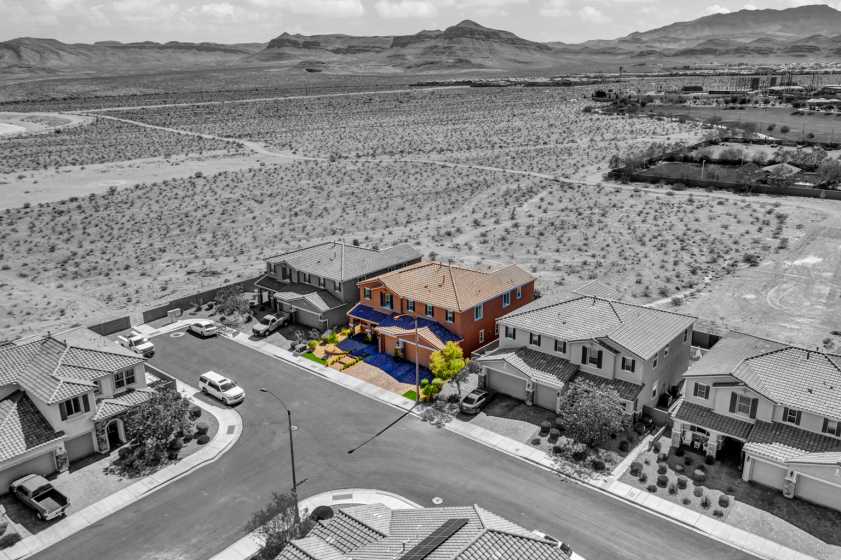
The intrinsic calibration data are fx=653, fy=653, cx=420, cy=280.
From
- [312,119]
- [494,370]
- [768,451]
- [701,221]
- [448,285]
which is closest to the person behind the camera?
[768,451]

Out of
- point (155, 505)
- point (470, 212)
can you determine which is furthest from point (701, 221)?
point (155, 505)

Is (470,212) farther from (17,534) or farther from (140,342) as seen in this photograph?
(17,534)

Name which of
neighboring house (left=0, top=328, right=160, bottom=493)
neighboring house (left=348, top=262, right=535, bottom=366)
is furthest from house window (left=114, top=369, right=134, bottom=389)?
neighboring house (left=348, top=262, right=535, bottom=366)

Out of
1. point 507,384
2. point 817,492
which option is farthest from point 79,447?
point 817,492

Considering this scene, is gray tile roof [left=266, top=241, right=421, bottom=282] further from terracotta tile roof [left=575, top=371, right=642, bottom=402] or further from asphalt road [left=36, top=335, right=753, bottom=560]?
terracotta tile roof [left=575, top=371, right=642, bottom=402]

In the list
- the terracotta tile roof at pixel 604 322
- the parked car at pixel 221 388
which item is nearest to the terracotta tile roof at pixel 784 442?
the terracotta tile roof at pixel 604 322

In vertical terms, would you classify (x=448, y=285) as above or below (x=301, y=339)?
above

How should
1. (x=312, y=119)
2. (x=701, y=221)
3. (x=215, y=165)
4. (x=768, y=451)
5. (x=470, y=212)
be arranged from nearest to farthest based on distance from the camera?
(x=768, y=451), (x=701, y=221), (x=470, y=212), (x=215, y=165), (x=312, y=119)

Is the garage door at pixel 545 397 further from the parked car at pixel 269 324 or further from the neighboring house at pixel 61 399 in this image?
the neighboring house at pixel 61 399
